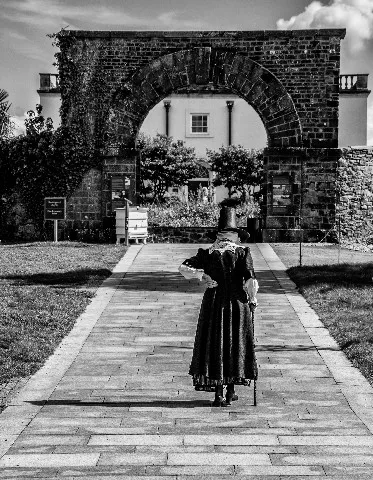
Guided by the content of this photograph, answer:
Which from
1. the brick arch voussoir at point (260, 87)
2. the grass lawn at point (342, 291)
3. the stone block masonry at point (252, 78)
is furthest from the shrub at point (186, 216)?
the grass lawn at point (342, 291)

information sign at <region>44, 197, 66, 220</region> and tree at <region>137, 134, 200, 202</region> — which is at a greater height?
tree at <region>137, 134, 200, 202</region>

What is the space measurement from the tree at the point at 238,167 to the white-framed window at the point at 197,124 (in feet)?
14.0

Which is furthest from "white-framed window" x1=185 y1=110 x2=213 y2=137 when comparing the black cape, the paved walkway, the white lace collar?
the black cape

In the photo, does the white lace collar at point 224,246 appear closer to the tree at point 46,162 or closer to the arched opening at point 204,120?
the tree at point 46,162

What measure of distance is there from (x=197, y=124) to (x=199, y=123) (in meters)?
0.11

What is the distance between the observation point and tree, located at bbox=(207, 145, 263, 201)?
132 feet

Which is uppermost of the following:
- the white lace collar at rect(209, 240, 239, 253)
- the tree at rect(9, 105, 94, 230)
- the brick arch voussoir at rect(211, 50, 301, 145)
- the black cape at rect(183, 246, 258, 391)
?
the brick arch voussoir at rect(211, 50, 301, 145)

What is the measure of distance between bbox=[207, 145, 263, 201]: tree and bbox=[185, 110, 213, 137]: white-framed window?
14.0ft

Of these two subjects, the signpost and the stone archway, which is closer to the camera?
the signpost

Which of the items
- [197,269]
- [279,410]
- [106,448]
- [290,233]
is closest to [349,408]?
[279,410]

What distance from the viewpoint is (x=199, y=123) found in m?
44.8

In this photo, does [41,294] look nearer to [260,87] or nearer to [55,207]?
[55,207]

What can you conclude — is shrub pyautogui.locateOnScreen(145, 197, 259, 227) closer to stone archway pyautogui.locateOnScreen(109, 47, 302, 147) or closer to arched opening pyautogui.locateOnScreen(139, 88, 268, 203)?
stone archway pyautogui.locateOnScreen(109, 47, 302, 147)

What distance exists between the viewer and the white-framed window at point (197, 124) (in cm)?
4469
